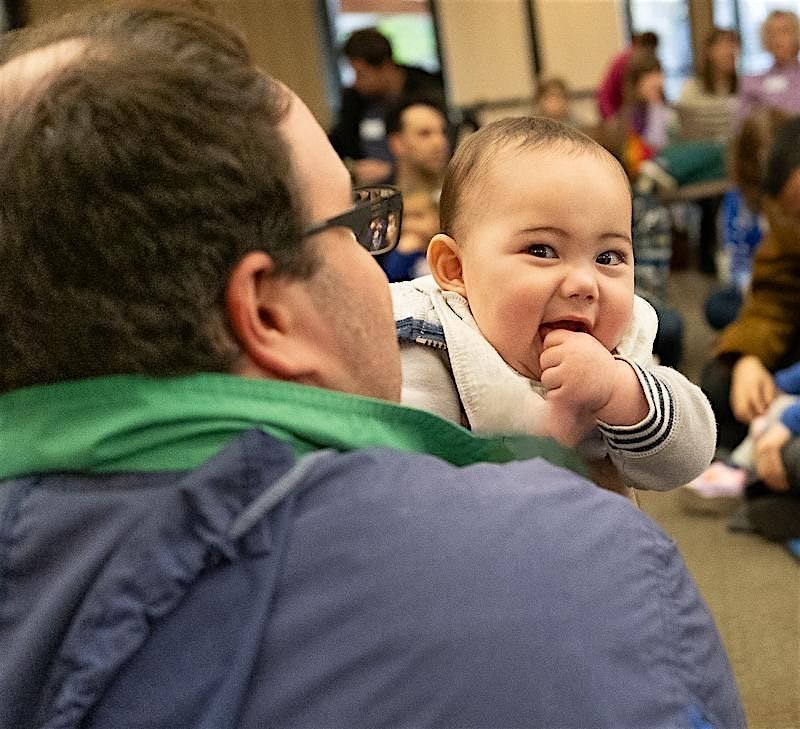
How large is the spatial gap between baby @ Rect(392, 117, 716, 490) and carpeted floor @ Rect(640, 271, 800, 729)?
638 mm

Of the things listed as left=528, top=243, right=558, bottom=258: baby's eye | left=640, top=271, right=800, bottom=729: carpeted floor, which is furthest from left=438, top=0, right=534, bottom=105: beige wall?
left=528, top=243, right=558, bottom=258: baby's eye

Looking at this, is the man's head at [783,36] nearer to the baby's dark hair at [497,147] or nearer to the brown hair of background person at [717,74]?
the brown hair of background person at [717,74]

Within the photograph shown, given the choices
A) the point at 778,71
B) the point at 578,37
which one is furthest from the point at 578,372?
the point at 578,37

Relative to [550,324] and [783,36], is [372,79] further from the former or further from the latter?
[550,324]

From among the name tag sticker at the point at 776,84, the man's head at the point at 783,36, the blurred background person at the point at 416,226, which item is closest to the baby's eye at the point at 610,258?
the blurred background person at the point at 416,226

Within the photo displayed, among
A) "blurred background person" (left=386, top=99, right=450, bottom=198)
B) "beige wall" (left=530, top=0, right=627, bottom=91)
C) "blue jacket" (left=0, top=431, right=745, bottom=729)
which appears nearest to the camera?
"blue jacket" (left=0, top=431, right=745, bottom=729)

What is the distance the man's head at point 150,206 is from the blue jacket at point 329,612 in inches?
3.4

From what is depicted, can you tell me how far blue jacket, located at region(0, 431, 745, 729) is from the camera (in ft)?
2.03

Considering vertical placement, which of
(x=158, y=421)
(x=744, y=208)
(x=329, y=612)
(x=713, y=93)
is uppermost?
(x=158, y=421)

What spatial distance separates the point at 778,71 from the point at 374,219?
19.4ft

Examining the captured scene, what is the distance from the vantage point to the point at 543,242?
0.98 m

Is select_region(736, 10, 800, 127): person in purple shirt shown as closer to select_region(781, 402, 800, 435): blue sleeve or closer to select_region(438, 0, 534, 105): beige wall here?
select_region(438, 0, 534, 105): beige wall

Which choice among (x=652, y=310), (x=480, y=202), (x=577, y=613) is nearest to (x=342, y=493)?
(x=577, y=613)

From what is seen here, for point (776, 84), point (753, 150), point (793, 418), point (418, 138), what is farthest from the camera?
point (776, 84)
